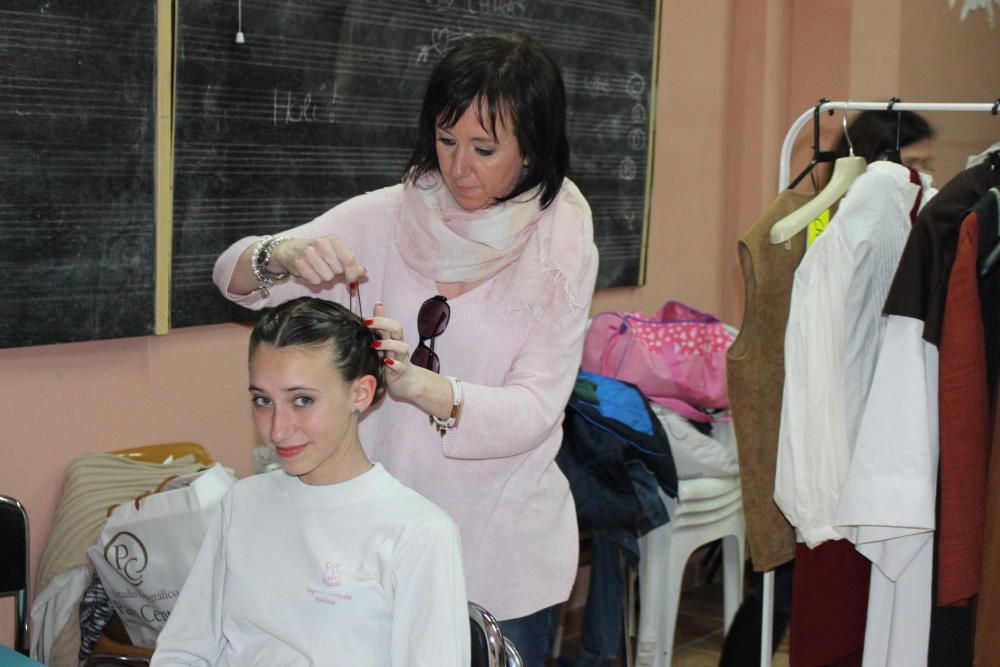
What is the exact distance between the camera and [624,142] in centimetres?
376

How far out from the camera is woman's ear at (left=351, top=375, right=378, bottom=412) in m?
1.70

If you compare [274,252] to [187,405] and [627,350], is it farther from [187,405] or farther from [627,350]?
[627,350]

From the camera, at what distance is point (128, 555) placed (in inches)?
89.0

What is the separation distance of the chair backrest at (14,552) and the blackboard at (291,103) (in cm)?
74

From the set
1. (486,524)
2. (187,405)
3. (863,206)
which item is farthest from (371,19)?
(486,524)

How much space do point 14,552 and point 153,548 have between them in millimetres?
266

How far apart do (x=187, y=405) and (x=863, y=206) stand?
157 centimetres

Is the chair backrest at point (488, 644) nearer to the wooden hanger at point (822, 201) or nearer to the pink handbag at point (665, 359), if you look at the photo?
the wooden hanger at point (822, 201)

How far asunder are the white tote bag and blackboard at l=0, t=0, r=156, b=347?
18.2 inches

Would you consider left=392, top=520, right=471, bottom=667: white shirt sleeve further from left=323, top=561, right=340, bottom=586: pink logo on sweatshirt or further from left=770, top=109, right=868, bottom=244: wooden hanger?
left=770, top=109, right=868, bottom=244: wooden hanger

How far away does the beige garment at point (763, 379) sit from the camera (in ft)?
7.77

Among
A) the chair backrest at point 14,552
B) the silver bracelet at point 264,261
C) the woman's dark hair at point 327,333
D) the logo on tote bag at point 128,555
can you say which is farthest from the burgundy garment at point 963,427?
the chair backrest at point 14,552

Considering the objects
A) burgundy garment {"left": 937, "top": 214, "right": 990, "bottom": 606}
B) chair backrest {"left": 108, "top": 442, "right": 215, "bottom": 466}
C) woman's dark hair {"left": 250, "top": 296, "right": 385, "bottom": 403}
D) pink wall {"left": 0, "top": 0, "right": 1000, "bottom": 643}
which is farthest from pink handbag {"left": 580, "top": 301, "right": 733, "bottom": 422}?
woman's dark hair {"left": 250, "top": 296, "right": 385, "bottom": 403}

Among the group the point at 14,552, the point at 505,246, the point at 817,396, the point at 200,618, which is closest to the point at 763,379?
the point at 817,396
